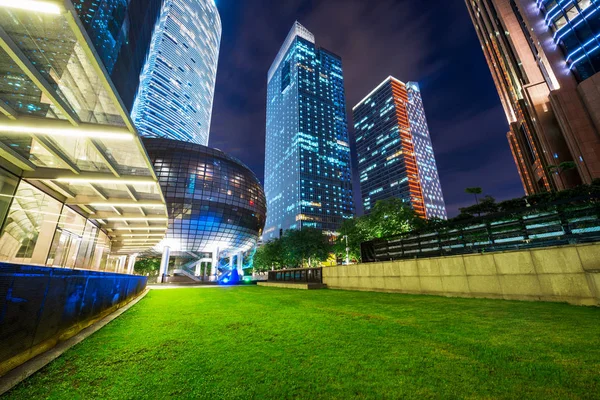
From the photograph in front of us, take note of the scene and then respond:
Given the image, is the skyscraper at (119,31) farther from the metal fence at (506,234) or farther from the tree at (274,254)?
the tree at (274,254)

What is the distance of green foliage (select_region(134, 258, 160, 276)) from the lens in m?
78.4

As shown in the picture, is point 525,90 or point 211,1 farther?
point 211,1

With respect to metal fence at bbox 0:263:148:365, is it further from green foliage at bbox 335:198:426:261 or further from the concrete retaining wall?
green foliage at bbox 335:198:426:261

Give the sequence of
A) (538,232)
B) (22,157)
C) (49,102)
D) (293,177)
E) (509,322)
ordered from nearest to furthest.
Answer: (509,322), (49,102), (22,157), (538,232), (293,177)

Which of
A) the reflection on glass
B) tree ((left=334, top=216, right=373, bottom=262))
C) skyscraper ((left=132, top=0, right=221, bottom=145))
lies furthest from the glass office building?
skyscraper ((left=132, top=0, right=221, bottom=145))

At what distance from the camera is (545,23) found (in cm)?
3884

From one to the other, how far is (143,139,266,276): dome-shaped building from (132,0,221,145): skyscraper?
131 feet

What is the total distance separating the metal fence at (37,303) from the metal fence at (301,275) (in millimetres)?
18531

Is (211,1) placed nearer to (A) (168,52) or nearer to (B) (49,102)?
(A) (168,52)

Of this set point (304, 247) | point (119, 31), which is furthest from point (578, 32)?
point (119, 31)

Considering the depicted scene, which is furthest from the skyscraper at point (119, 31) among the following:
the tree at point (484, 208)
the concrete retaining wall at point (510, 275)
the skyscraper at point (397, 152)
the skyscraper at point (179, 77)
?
the skyscraper at point (397, 152)

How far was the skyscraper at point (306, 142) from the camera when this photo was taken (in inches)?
5134

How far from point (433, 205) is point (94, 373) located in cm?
18545

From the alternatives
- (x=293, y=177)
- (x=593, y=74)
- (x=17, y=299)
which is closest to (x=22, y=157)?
(x=17, y=299)
